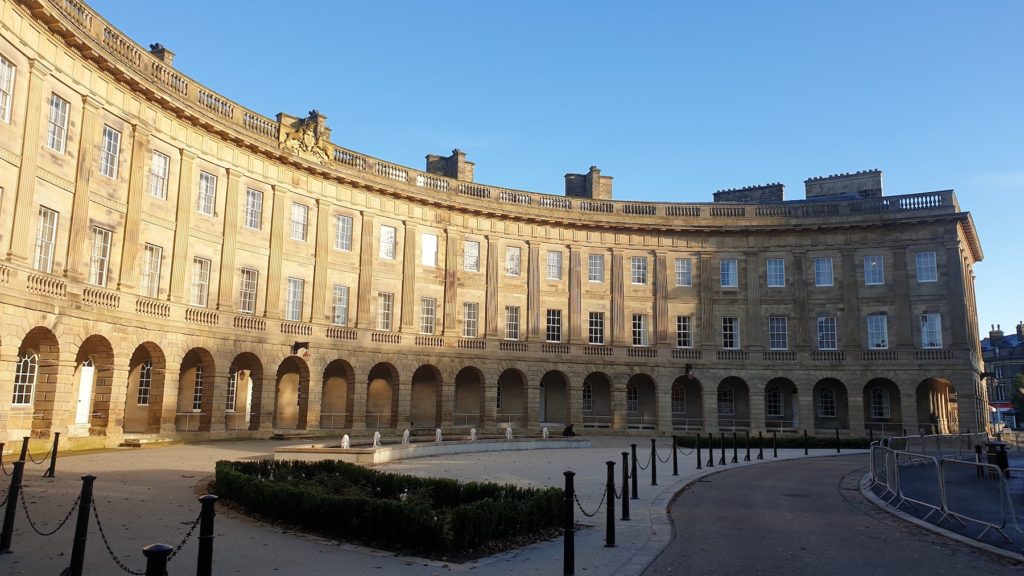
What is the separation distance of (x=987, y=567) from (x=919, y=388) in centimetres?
4029

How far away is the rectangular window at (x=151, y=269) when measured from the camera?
28.9 m

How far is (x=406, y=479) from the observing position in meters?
13.7

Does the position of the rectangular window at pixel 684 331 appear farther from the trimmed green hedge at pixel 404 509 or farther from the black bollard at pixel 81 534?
the black bollard at pixel 81 534

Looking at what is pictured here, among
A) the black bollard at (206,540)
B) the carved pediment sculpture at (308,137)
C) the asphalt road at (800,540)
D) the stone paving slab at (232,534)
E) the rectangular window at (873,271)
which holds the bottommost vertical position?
the asphalt road at (800,540)

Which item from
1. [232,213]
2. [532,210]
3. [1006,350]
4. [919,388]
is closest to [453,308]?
[532,210]

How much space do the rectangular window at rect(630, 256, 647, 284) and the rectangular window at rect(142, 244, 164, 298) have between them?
28701 millimetres

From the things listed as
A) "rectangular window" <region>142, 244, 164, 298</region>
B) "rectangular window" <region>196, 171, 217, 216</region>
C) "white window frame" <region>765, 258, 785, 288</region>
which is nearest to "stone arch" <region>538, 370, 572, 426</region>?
"white window frame" <region>765, 258, 785, 288</region>

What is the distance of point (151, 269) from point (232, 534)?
21.5m

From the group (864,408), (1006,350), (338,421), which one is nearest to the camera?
(338,421)

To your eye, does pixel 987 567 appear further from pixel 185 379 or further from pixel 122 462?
Result: pixel 185 379

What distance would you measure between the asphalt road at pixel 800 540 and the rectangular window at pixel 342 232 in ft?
83.5

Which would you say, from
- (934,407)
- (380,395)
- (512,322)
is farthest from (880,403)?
(380,395)

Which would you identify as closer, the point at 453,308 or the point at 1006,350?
the point at 453,308

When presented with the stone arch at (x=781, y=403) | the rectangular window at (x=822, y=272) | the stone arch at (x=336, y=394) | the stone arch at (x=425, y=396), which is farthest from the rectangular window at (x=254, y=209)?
the rectangular window at (x=822, y=272)
